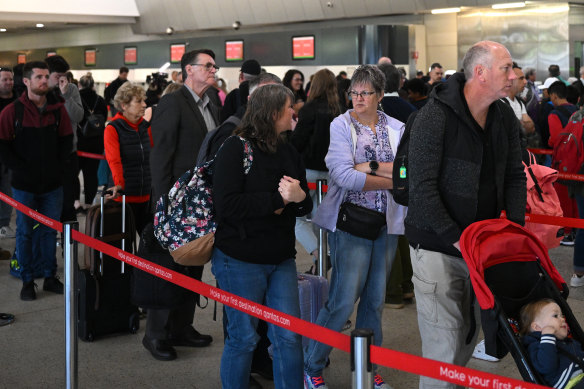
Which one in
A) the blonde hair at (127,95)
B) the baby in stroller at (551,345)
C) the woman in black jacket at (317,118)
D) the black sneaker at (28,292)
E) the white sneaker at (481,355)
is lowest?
the white sneaker at (481,355)

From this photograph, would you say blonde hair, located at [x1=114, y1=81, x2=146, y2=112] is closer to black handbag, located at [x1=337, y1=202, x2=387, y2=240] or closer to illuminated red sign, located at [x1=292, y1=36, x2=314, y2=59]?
black handbag, located at [x1=337, y1=202, x2=387, y2=240]

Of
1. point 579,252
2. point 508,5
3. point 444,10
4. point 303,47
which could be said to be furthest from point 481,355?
point 303,47

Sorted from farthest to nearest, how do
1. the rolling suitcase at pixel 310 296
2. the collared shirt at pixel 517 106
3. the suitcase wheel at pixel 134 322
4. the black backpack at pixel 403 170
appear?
the collared shirt at pixel 517 106
the suitcase wheel at pixel 134 322
the rolling suitcase at pixel 310 296
the black backpack at pixel 403 170

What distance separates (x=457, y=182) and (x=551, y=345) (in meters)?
0.79

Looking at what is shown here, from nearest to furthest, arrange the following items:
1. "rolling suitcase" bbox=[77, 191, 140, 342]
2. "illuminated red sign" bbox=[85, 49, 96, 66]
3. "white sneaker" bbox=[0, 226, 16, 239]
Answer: "rolling suitcase" bbox=[77, 191, 140, 342] < "white sneaker" bbox=[0, 226, 16, 239] < "illuminated red sign" bbox=[85, 49, 96, 66]

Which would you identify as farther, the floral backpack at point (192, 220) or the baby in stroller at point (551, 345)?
the floral backpack at point (192, 220)

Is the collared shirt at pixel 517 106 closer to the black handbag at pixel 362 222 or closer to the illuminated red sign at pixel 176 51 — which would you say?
the black handbag at pixel 362 222

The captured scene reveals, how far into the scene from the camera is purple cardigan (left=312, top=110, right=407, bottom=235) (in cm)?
448

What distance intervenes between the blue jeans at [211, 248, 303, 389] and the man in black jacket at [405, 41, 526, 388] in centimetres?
66

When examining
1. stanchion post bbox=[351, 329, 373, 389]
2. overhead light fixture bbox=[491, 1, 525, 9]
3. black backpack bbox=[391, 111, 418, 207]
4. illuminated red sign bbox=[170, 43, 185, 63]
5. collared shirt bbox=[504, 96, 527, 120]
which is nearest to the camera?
stanchion post bbox=[351, 329, 373, 389]

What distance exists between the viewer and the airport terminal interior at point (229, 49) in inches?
204

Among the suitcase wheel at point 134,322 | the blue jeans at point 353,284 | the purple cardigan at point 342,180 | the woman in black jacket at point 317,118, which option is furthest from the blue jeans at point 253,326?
the woman in black jacket at point 317,118

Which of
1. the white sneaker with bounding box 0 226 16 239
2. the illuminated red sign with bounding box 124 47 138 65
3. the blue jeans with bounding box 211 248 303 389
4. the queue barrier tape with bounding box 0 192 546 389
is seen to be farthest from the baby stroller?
the illuminated red sign with bounding box 124 47 138 65

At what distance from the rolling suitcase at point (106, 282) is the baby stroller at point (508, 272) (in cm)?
312
